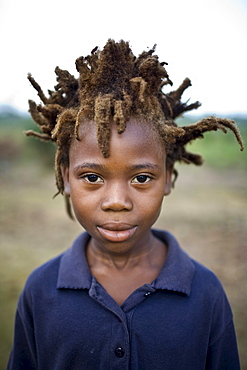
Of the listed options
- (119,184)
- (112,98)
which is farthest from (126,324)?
(112,98)

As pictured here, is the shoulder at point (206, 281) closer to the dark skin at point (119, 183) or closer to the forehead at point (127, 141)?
the dark skin at point (119, 183)

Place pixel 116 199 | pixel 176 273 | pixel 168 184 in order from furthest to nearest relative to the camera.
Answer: pixel 168 184
pixel 176 273
pixel 116 199

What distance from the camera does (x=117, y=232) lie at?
1.46 m

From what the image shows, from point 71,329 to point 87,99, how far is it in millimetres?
1049

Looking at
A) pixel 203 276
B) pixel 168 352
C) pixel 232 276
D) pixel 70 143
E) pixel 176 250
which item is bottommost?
pixel 232 276

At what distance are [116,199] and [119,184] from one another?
7 cm

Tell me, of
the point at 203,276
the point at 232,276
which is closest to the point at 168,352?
the point at 203,276

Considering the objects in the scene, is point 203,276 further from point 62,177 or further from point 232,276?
point 232,276

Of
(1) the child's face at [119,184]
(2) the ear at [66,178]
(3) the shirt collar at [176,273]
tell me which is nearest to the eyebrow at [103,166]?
(1) the child's face at [119,184]

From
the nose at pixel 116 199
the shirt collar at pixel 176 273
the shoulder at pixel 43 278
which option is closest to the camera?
the nose at pixel 116 199

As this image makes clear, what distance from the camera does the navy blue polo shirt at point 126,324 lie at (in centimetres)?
146

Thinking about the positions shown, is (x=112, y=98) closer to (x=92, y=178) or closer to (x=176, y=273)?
(x=92, y=178)

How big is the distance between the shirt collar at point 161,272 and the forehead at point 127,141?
0.55m

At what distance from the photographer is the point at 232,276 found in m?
3.91
